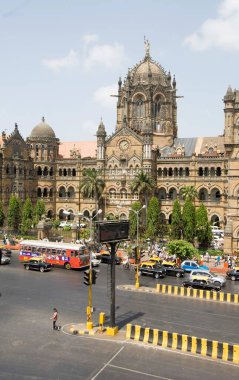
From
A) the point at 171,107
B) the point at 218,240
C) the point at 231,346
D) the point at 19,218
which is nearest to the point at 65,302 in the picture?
the point at 231,346

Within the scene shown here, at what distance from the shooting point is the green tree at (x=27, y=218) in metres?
75.4

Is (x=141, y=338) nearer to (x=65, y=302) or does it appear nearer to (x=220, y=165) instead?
(x=65, y=302)

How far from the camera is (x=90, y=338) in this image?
27875 millimetres

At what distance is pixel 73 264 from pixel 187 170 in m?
38.3

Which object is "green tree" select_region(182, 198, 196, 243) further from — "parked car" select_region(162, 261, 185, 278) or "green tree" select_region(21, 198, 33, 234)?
"green tree" select_region(21, 198, 33, 234)

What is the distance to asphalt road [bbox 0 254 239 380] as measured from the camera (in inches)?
903

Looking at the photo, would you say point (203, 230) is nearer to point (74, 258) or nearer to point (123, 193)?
point (74, 258)

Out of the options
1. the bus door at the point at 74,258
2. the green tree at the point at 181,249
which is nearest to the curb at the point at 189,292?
the bus door at the point at 74,258

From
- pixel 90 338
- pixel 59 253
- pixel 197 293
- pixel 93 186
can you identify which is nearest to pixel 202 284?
pixel 197 293

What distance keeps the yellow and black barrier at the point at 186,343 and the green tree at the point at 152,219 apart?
138ft

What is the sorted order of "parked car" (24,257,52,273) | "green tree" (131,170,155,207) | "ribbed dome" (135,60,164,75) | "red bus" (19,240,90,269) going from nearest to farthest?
"parked car" (24,257,52,273) → "red bus" (19,240,90,269) → "green tree" (131,170,155,207) → "ribbed dome" (135,60,164,75)

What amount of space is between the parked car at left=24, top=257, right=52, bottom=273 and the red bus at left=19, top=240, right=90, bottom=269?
6.97ft

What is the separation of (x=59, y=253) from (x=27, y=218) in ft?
85.7

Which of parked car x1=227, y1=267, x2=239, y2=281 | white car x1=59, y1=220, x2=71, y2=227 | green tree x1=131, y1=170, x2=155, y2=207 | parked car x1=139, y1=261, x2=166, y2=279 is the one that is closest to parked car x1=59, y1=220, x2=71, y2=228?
white car x1=59, y1=220, x2=71, y2=227
